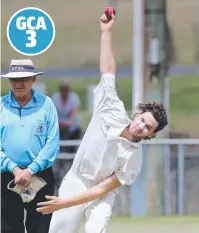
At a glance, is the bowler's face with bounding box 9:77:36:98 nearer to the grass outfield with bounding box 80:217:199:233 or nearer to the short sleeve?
the short sleeve

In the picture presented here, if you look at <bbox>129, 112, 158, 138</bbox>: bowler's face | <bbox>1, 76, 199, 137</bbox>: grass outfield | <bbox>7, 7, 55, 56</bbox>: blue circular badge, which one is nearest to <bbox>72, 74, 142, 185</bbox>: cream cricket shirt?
<bbox>129, 112, 158, 138</bbox>: bowler's face

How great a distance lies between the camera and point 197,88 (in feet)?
29.7

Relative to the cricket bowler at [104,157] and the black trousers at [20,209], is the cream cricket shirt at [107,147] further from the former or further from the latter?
the black trousers at [20,209]

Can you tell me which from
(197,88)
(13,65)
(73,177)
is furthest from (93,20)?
(73,177)

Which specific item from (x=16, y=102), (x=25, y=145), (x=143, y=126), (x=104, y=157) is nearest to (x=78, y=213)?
(x=104, y=157)

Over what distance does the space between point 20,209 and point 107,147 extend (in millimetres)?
1088

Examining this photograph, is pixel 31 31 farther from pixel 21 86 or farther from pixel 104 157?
pixel 104 157

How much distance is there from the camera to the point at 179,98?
9.05 m

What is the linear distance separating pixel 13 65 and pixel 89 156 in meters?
1.12

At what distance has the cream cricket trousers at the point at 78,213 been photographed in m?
5.71

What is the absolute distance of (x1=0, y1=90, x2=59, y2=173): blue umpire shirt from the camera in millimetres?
6578

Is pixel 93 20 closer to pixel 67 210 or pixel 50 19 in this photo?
pixel 50 19

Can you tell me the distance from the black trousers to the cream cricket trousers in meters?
0.80

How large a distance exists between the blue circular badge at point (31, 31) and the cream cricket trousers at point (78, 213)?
2.80 metres
